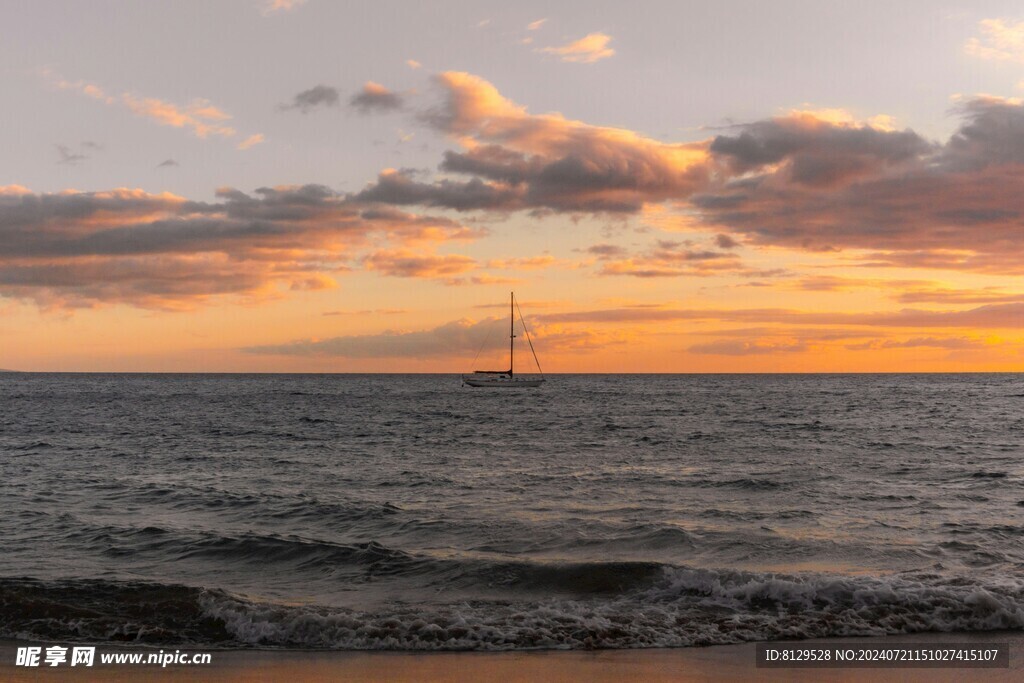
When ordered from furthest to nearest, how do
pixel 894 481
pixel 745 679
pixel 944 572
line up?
1. pixel 894 481
2. pixel 944 572
3. pixel 745 679

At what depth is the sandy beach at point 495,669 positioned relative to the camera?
29.6 ft

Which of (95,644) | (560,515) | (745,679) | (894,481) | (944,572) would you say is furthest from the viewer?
(894,481)

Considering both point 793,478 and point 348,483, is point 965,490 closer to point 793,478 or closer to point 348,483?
point 793,478

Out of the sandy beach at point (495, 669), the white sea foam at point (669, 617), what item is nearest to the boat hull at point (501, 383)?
the white sea foam at point (669, 617)

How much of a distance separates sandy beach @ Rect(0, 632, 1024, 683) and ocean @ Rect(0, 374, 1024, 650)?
0.40 m

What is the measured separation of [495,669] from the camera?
937 centimetres

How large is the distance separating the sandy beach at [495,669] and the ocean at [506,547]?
15.8 inches

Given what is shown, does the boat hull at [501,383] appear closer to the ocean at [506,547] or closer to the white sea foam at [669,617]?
the ocean at [506,547]

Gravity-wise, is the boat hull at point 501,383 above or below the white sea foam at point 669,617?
below

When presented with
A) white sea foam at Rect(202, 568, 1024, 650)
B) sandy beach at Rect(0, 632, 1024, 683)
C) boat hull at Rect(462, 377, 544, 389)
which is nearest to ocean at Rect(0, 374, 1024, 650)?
white sea foam at Rect(202, 568, 1024, 650)

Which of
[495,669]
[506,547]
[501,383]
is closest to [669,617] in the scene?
[495,669]

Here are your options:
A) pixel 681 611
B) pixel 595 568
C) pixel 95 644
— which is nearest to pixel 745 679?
pixel 681 611

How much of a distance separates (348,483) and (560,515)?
30.0 ft

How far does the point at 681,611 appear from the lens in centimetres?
1173
